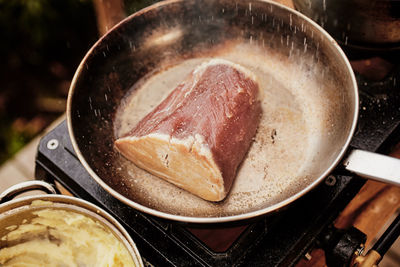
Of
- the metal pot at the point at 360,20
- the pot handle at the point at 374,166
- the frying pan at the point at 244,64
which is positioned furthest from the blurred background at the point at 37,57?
the pot handle at the point at 374,166

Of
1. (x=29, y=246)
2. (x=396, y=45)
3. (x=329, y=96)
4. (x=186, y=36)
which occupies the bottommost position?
(x=29, y=246)

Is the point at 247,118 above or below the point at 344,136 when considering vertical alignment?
below

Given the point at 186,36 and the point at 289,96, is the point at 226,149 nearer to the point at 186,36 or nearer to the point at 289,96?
the point at 289,96

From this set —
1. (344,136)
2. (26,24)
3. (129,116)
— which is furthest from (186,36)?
A: (26,24)

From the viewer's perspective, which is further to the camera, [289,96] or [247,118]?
[289,96]

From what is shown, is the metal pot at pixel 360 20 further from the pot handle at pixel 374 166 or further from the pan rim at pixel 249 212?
the pot handle at pixel 374 166

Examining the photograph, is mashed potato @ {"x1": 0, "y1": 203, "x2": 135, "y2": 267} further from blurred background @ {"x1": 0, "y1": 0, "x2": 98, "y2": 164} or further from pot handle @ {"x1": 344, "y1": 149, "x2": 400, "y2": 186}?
blurred background @ {"x1": 0, "y1": 0, "x2": 98, "y2": 164}

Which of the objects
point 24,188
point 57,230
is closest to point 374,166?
point 57,230
